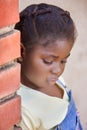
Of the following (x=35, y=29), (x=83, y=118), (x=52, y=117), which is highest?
(x=35, y=29)

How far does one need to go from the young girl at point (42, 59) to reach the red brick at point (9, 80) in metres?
0.28

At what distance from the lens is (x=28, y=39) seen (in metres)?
1.68

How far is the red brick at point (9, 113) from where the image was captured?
1385mm

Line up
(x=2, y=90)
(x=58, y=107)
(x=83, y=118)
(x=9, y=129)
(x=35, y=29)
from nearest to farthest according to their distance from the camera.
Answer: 1. (x=2, y=90)
2. (x=9, y=129)
3. (x=35, y=29)
4. (x=58, y=107)
5. (x=83, y=118)

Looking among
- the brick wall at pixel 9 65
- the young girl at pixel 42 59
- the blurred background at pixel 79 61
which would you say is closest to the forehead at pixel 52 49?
the young girl at pixel 42 59

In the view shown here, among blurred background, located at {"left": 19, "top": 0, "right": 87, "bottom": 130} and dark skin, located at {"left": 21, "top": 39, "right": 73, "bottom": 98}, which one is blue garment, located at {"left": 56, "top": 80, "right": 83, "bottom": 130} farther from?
blurred background, located at {"left": 19, "top": 0, "right": 87, "bottom": 130}

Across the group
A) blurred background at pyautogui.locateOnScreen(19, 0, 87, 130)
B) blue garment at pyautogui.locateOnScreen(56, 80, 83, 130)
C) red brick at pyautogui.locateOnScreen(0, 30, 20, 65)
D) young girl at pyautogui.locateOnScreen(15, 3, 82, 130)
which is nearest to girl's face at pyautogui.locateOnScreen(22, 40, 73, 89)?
young girl at pyautogui.locateOnScreen(15, 3, 82, 130)

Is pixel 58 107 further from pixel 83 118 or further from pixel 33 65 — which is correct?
pixel 83 118

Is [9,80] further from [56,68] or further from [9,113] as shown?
[56,68]

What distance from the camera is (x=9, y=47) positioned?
1334 mm

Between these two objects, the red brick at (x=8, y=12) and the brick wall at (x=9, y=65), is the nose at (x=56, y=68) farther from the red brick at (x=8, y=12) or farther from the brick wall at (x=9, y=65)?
the red brick at (x=8, y=12)

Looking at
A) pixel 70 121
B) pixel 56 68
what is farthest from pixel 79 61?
pixel 56 68

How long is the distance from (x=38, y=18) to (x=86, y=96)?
4.95ft

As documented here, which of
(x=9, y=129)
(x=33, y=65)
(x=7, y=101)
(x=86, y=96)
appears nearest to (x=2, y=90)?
(x=7, y=101)
